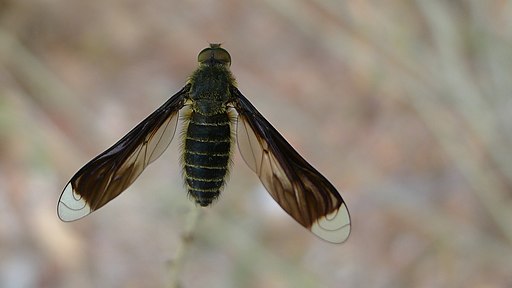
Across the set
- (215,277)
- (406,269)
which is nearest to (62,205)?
(215,277)

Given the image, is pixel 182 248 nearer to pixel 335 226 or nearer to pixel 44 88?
pixel 335 226

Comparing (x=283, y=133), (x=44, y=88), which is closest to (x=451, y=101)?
(x=283, y=133)

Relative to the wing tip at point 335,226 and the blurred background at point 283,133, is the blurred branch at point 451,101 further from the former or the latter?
the wing tip at point 335,226

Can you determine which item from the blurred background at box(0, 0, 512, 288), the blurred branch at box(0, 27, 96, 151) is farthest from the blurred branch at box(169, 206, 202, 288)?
the blurred branch at box(0, 27, 96, 151)

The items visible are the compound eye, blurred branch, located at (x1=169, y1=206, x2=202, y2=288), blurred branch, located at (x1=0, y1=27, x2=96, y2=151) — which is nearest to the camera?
blurred branch, located at (x1=169, y1=206, x2=202, y2=288)

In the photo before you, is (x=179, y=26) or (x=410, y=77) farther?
(x=179, y=26)

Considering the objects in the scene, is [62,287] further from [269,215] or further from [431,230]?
[431,230]

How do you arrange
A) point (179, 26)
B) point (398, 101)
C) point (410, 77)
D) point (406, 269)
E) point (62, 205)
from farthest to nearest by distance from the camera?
point (179, 26) < point (398, 101) < point (406, 269) < point (410, 77) < point (62, 205)

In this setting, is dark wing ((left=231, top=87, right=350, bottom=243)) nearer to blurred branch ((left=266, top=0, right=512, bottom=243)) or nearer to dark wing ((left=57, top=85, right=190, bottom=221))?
dark wing ((left=57, top=85, right=190, bottom=221))
